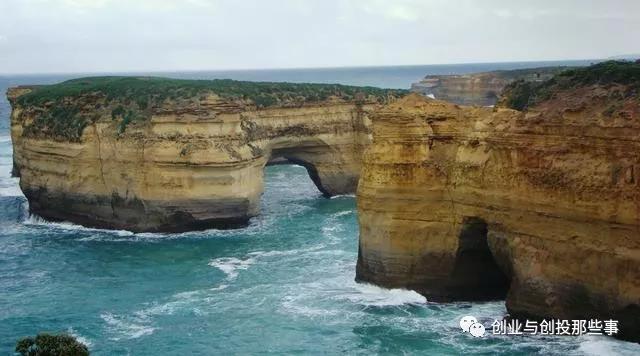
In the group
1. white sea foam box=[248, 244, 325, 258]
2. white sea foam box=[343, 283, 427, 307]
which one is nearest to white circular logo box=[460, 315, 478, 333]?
white sea foam box=[343, 283, 427, 307]

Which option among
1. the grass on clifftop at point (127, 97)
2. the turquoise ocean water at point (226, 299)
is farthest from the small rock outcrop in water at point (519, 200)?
the grass on clifftop at point (127, 97)

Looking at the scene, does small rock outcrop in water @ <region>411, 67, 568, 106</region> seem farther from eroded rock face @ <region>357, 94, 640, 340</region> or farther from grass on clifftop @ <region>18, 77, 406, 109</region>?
eroded rock face @ <region>357, 94, 640, 340</region>

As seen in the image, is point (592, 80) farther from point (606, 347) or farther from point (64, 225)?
point (64, 225)

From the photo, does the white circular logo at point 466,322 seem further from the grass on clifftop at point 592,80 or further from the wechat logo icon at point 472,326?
the grass on clifftop at point 592,80

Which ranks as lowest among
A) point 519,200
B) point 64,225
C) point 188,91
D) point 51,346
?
point 64,225

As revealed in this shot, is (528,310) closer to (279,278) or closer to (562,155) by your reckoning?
(562,155)

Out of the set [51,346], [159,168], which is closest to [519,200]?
[51,346]
